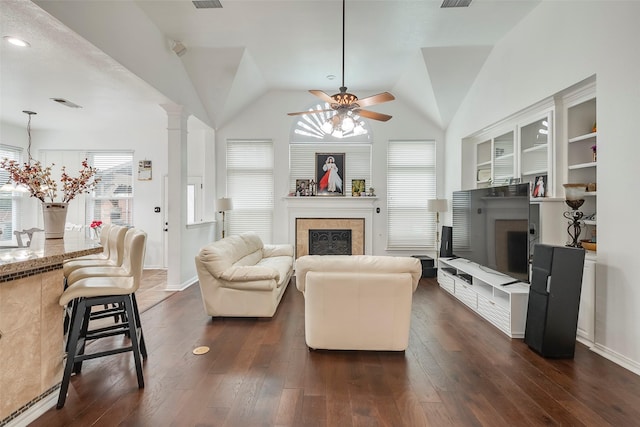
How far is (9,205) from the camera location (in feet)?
19.9

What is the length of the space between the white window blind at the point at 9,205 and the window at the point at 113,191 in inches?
50.3

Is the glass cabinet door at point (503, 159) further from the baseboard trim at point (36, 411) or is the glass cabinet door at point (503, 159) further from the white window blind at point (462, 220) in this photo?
the baseboard trim at point (36, 411)

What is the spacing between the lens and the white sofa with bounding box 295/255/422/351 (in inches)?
103

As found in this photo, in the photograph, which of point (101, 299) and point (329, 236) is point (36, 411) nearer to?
point (101, 299)

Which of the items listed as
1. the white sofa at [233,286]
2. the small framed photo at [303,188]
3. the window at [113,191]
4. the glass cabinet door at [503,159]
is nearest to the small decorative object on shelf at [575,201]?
the glass cabinet door at [503,159]

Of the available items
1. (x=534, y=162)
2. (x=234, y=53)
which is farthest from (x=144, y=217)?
(x=534, y=162)

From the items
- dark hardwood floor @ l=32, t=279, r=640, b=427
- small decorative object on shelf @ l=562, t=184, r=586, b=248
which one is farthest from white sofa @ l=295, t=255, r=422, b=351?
small decorative object on shelf @ l=562, t=184, r=586, b=248

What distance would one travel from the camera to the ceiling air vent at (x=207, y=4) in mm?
3486

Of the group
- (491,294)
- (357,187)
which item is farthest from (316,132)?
(491,294)

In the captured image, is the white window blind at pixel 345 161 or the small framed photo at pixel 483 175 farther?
the white window blind at pixel 345 161

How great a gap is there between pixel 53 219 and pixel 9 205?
5.17 meters

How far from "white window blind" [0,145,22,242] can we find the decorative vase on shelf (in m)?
4.91

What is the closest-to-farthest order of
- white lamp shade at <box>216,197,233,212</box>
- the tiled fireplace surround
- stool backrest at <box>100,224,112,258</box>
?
stool backrest at <box>100,224,112,258</box>, white lamp shade at <box>216,197,233,212</box>, the tiled fireplace surround

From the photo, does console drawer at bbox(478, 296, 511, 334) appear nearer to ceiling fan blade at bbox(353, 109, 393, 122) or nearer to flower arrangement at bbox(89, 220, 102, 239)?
ceiling fan blade at bbox(353, 109, 393, 122)
